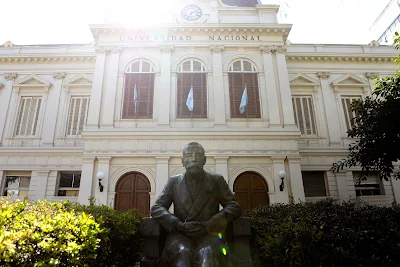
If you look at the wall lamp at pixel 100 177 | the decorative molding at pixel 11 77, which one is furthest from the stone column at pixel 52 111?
the wall lamp at pixel 100 177

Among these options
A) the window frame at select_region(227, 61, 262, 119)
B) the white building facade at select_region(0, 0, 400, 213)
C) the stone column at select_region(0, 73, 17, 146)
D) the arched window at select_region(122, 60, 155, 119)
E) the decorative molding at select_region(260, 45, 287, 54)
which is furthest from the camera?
the stone column at select_region(0, 73, 17, 146)

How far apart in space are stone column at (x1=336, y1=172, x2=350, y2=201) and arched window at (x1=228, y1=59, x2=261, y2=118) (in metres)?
5.89

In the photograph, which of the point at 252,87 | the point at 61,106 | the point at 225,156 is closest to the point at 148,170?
the point at 225,156

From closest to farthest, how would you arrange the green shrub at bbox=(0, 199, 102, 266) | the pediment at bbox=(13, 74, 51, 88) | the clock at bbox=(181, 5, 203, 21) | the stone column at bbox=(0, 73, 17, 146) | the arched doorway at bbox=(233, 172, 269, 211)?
the green shrub at bbox=(0, 199, 102, 266) → the arched doorway at bbox=(233, 172, 269, 211) → the clock at bbox=(181, 5, 203, 21) → the stone column at bbox=(0, 73, 17, 146) → the pediment at bbox=(13, 74, 51, 88)

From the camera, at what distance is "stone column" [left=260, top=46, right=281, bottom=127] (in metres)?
13.7

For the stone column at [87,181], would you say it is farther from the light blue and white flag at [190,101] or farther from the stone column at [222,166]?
the stone column at [222,166]

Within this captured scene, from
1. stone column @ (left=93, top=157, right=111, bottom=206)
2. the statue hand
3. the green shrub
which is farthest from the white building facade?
the green shrub

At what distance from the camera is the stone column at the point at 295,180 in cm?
1258

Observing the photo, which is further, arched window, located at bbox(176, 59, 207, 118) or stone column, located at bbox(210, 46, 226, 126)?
arched window, located at bbox(176, 59, 207, 118)

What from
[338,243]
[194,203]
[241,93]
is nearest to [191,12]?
[241,93]

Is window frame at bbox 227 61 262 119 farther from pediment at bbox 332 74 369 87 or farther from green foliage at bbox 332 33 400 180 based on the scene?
pediment at bbox 332 74 369 87

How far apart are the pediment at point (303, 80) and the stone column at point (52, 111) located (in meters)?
14.0

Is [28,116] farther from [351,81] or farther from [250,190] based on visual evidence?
[351,81]

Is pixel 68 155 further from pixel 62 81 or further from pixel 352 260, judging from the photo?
pixel 352 260
